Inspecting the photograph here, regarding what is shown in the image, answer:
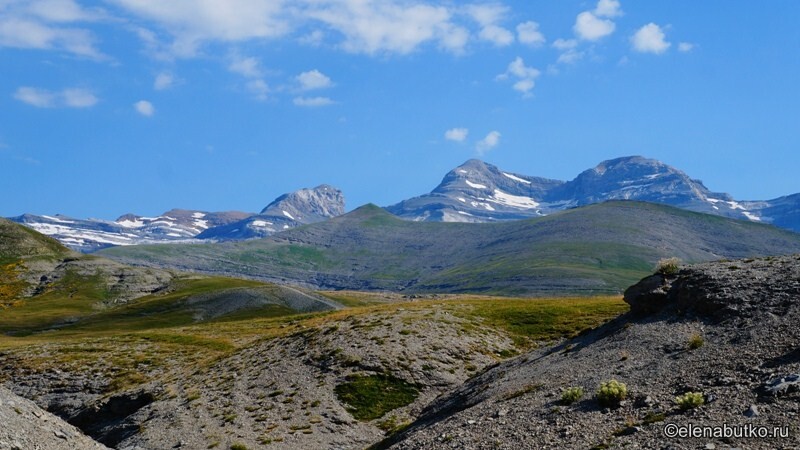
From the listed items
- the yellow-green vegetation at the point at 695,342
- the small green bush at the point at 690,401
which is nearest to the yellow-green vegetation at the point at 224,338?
the yellow-green vegetation at the point at 695,342

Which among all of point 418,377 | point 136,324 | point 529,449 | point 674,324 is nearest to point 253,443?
point 418,377

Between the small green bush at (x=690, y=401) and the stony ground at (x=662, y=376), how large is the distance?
0.20 metres

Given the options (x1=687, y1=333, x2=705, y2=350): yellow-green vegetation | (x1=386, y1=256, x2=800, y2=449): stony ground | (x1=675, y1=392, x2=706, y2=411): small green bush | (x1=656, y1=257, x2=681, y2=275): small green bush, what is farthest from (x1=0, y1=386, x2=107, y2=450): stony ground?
(x1=656, y1=257, x2=681, y2=275): small green bush

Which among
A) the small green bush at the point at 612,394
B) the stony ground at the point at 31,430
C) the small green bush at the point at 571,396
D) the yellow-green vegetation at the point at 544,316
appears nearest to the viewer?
the small green bush at the point at 612,394

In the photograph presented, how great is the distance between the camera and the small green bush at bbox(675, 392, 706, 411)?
1017 inches

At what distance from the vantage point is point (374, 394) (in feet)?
164

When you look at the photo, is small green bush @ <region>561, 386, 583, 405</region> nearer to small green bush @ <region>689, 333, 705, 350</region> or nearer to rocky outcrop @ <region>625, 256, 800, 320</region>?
small green bush @ <region>689, 333, 705, 350</region>

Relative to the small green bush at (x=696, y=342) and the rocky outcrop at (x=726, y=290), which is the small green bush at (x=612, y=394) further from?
the rocky outcrop at (x=726, y=290)

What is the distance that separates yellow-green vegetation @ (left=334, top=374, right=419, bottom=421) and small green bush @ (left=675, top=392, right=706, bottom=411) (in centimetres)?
2550

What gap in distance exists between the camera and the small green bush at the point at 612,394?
28422 millimetres

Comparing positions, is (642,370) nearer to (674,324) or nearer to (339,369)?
(674,324)

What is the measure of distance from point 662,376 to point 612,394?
11.5 ft

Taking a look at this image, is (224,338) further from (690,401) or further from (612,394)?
(690,401)

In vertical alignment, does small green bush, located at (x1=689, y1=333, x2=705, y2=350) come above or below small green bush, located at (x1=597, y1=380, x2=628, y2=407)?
above
